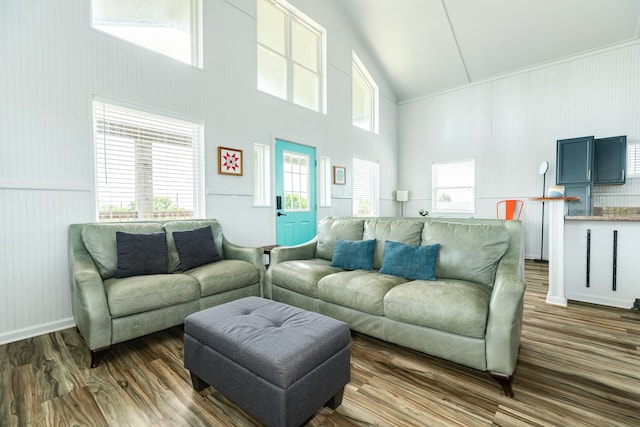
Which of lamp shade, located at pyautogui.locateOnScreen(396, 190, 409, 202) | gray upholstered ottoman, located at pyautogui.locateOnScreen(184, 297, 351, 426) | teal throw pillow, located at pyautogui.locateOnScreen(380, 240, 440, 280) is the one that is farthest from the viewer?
lamp shade, located at pyautogui.locateOnScreen(396, 190, 409, 202)

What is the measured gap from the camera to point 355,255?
2791 millimetres

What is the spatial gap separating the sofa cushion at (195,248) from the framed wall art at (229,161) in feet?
3.34

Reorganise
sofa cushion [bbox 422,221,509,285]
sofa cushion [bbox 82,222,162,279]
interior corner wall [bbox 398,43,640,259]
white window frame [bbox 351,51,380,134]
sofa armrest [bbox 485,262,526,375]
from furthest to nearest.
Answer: white window frame [bbox 351,51,380,134]
interior corner wall [bbox 398,43,640,259]
sofa cushion [bbox 82,222,162,279]
sofa cushion [bbox 422,221,509,285]
sofa armrest [bbox 485,262,526,375]

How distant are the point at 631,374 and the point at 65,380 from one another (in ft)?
11.8

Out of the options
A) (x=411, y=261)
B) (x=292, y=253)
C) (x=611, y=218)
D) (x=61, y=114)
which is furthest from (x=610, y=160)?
(x=61, y=114)

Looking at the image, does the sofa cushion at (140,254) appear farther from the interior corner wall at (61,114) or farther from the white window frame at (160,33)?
the white window frame at (160,33)

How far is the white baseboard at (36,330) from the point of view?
2391 mm

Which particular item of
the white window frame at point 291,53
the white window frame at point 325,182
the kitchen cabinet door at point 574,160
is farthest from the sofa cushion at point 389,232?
the kitchen cabinet door at point 574,160

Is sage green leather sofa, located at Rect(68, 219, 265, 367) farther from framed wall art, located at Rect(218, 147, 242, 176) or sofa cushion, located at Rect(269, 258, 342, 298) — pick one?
framed wall art, located at Rect(218, 147, 242, 176)

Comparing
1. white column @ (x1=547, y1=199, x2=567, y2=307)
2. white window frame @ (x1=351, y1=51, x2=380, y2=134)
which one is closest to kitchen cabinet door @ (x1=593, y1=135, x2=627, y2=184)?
white column @ (x1=547, y1=199, x2=567, y2=307)

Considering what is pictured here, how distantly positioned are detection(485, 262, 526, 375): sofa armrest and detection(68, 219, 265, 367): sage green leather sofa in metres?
2.11

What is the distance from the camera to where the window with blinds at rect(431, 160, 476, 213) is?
21.8 feet

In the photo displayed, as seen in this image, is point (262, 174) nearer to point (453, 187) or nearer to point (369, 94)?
point (369, 94)

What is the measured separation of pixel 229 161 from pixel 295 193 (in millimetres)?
1346
